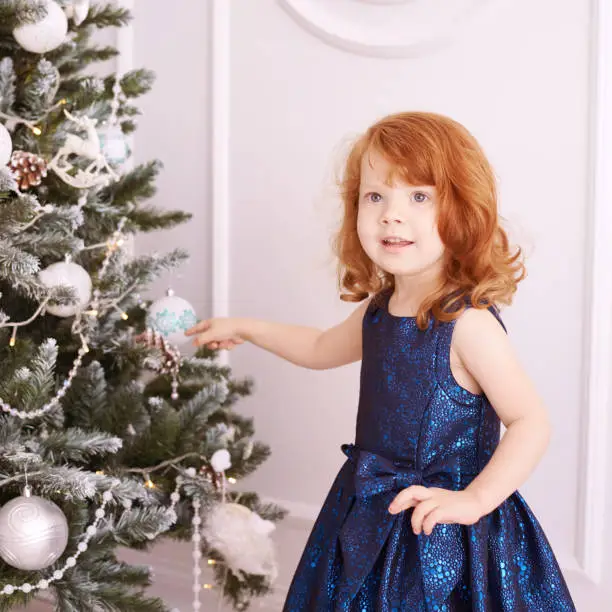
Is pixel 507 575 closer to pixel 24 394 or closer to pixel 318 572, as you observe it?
pixel 318 572

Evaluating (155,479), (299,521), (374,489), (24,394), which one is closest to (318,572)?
(374,489)

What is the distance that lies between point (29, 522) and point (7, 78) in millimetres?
646

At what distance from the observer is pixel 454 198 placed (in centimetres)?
111

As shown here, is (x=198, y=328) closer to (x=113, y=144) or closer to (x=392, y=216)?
(x=113, y=144)

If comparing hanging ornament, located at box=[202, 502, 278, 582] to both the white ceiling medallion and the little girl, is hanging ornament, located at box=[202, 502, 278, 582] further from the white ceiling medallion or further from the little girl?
the white ceiling medallion

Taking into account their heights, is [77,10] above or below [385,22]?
below

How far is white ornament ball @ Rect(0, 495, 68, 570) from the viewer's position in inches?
43.6

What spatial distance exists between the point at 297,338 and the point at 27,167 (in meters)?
0.49

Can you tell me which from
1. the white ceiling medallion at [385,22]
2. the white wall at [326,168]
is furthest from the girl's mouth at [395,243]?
the white ceiling medallion at [385,22]

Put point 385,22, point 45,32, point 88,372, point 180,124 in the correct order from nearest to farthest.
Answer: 1. point 45,32
2. point 88,372
3. point 385,22
4. point 180,124

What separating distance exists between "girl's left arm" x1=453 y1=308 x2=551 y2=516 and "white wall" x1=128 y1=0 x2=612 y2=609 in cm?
52

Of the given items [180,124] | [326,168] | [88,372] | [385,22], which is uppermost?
[385,22]

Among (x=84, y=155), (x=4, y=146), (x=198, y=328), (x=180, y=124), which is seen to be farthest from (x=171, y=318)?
(x=180, y=124)

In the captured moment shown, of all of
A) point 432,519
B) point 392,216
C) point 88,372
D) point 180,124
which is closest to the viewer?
point 432,519
